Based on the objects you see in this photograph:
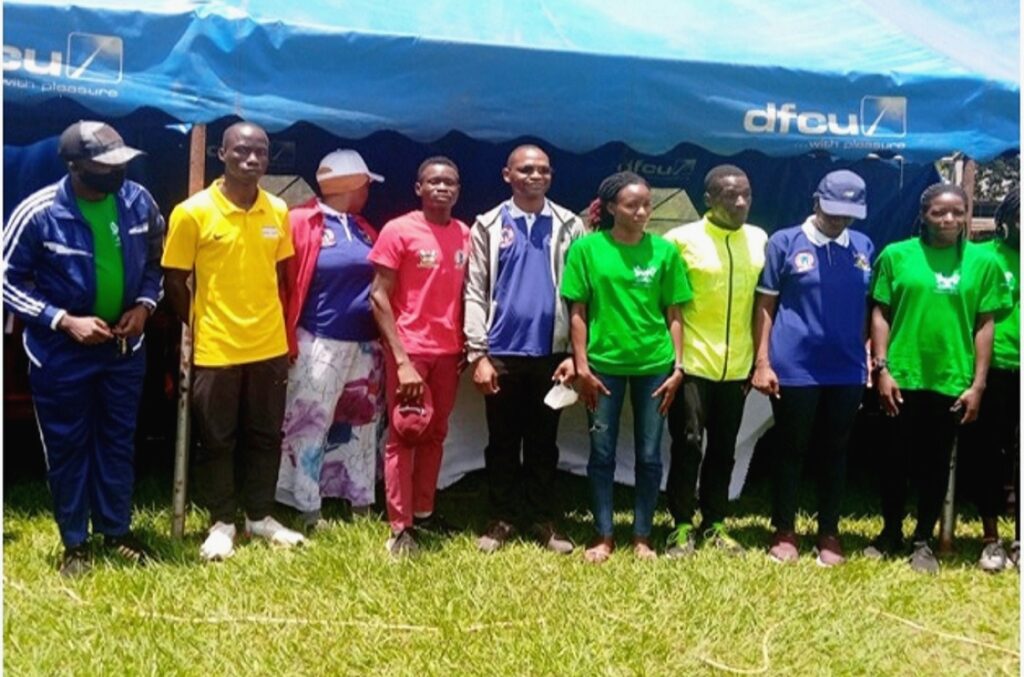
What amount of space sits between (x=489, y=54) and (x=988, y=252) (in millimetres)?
2497

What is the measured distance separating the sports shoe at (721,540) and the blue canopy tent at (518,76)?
6.21 feet

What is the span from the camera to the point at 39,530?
493cm

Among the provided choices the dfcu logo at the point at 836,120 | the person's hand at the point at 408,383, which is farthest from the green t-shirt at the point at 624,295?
the dfcu logo at the point at 836,120

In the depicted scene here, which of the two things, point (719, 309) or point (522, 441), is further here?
point (522, 441)

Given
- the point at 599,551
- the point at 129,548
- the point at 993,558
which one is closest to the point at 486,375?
the point at 599,551

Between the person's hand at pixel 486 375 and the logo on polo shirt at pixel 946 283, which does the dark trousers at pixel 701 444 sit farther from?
the logo on polo shirt at pixel 946 283

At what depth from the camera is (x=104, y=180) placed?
411cm

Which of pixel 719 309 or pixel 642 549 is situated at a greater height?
pixel 719 309

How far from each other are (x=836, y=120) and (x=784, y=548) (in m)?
2.16

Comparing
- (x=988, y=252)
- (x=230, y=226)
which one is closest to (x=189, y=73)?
(x=230, y=226)

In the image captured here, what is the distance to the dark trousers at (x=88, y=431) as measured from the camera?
13.5ft

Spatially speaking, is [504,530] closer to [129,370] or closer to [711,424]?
[711,424]

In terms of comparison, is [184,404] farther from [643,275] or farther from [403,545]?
[643,275]

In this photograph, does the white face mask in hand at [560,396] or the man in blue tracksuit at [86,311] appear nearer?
the man in blue tracksuit at [86,311]
